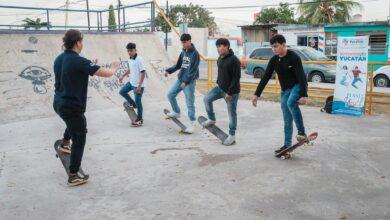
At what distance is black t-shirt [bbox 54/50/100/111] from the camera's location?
4586 millimetres

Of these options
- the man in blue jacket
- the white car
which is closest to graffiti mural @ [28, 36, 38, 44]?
the man in blue jacket

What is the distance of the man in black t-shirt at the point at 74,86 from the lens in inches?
181

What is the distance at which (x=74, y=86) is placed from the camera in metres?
4.66

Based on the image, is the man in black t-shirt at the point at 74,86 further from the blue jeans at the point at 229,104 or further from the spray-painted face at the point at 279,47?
the blue jeans at the point at 229,104

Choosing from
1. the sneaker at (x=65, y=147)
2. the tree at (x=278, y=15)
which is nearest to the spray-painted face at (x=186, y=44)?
the sneaker at (x=65, y=147)

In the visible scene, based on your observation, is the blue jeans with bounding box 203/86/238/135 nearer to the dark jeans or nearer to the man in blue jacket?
the man in blue jacket

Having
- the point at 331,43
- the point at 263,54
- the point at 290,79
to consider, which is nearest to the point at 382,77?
the point at 263,54

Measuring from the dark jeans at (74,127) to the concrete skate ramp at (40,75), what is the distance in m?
4.34

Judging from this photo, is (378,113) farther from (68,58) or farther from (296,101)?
(68,58)

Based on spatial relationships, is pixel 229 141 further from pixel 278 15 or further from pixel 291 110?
pixel 278 15

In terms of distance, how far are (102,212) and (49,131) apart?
4.19 meters

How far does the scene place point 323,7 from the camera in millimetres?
40438

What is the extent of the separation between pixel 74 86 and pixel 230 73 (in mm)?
2784

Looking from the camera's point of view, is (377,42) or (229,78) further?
(377,42)
